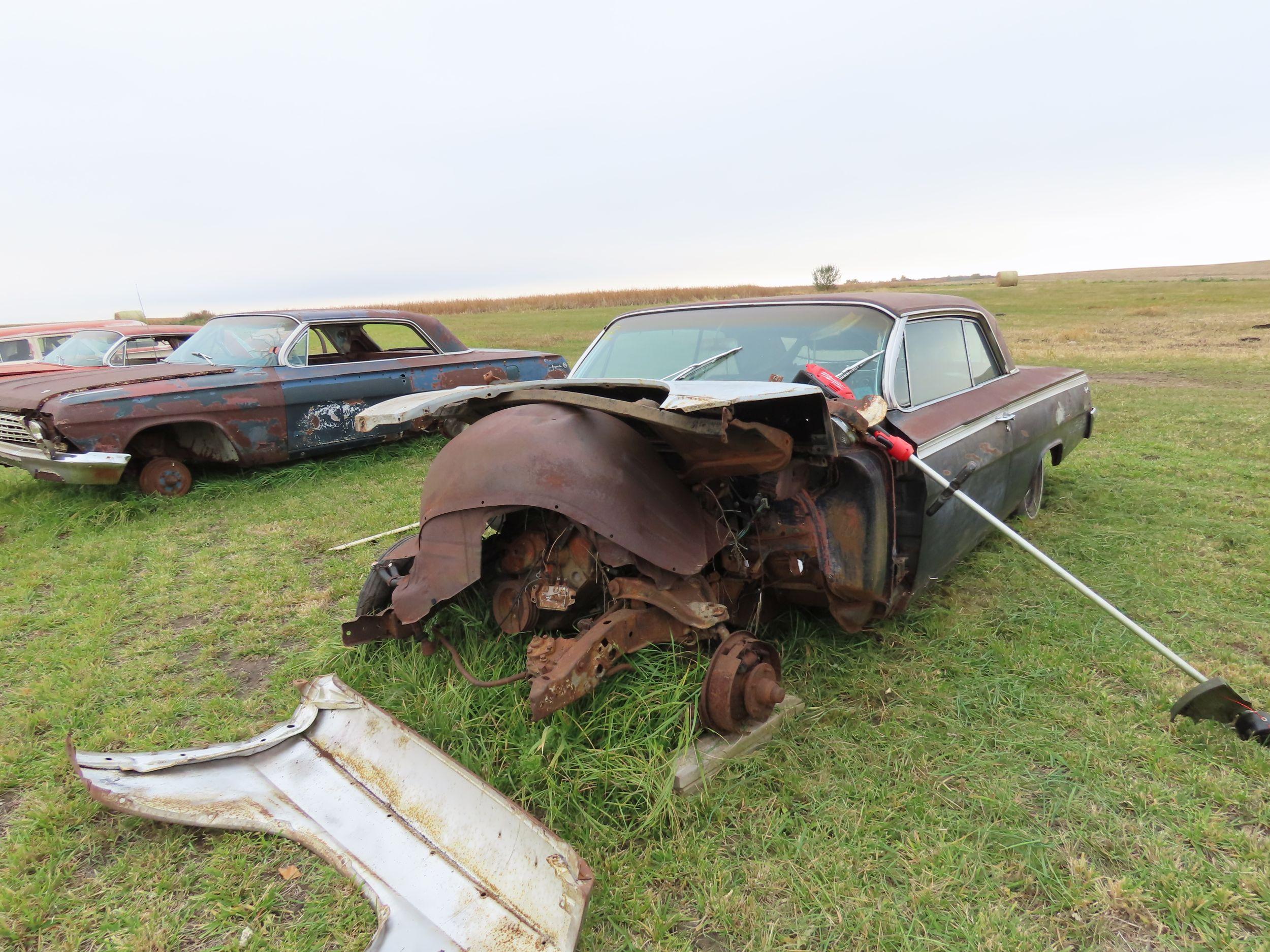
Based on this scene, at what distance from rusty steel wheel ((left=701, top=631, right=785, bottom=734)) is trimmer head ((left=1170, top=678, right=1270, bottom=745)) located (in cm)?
142

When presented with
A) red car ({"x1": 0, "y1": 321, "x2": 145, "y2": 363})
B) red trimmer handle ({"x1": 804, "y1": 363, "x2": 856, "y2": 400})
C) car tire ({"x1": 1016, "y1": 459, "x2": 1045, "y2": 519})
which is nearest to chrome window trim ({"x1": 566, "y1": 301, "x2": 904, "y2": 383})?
red trimmer handle ({"x1": 804, "y1": 363, "x2": 856, "y2": 400})

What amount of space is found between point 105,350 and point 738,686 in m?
9.94

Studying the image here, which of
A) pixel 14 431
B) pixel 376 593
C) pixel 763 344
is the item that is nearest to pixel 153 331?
pixel 14 431

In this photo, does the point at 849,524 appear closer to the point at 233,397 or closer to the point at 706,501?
the point at 706,501

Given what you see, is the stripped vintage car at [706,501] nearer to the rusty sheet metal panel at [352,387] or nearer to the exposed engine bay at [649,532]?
the exposed engine bay at [649,532]

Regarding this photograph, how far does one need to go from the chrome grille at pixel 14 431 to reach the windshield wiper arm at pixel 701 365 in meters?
5.16

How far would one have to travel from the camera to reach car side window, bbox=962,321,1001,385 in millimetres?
4297

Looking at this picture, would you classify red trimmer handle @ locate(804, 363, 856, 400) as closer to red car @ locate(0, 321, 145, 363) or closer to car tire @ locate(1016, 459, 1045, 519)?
car tire @ locate(1016, 459, 1045, 519)

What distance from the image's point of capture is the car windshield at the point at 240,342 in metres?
6.70

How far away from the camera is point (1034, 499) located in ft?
16.0

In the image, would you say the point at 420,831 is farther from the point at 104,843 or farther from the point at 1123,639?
the point at 1123,639

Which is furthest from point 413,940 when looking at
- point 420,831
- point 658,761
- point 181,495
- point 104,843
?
point 181,495

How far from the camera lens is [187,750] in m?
2.58

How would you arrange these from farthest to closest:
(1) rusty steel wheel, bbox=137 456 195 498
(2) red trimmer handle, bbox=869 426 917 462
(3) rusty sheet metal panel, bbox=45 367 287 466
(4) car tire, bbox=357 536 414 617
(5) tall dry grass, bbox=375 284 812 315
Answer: (5) tall dry grass, bbox=375 284 812 315 → (1) rusty steel wheel, bbox=137 456 195 498 → (3) rusty sheet metal panel, bbox=45 367 287 466 → (4) car tire, bbox=357 536 414 617 → (2) red trimmer handle, bbox=869 426 917 462
